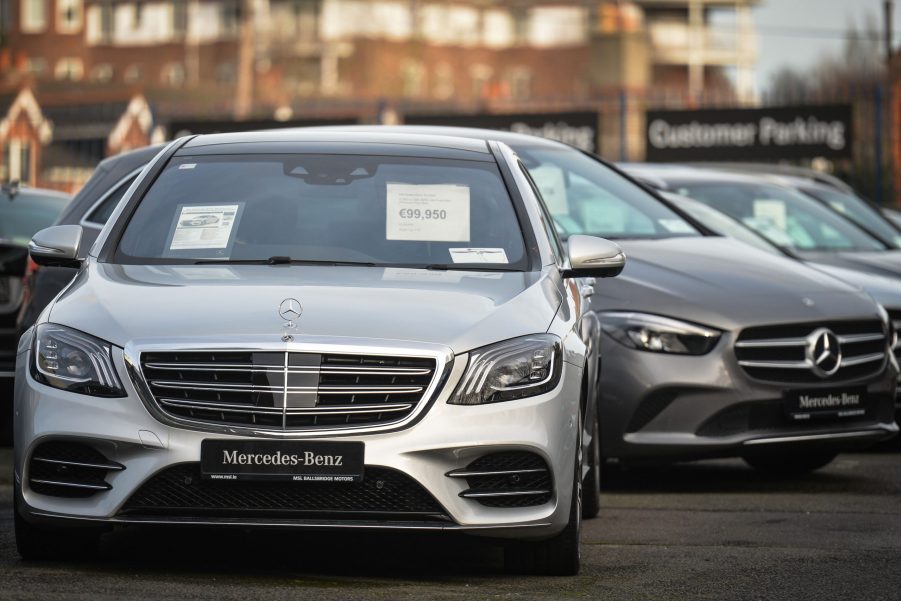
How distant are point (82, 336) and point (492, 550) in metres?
1.86

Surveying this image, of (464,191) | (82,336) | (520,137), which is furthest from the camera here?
(520,137)

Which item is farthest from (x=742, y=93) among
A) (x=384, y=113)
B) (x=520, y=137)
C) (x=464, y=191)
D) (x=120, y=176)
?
(x=464, y=191)

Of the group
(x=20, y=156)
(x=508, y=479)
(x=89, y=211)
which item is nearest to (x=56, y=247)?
(x=508, y=479)

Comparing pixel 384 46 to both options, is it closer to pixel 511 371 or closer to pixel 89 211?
pixel 89 211

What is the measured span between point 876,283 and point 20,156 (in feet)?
79.4

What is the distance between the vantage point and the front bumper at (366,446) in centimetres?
602

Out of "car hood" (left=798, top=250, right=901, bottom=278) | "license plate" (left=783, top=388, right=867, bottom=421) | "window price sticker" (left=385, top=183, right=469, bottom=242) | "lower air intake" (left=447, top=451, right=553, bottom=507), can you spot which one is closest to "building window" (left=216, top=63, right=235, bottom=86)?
"car hood" (left=798, top=250, right=901, bottom=278)

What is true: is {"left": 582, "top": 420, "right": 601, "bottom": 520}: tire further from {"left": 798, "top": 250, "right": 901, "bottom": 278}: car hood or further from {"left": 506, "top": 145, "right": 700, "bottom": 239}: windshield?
{"left": 798, "top": 250, "right": 901, "bottom": 278}: car hood

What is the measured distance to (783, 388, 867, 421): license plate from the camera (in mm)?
9188

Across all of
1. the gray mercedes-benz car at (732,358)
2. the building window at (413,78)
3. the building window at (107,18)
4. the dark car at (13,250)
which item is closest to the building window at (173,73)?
the building window at (107,18)

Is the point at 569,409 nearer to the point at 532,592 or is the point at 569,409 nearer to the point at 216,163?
the point at 532,592

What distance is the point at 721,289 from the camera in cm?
917

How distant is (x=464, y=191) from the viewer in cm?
743

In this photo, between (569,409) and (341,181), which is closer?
(569,409)
